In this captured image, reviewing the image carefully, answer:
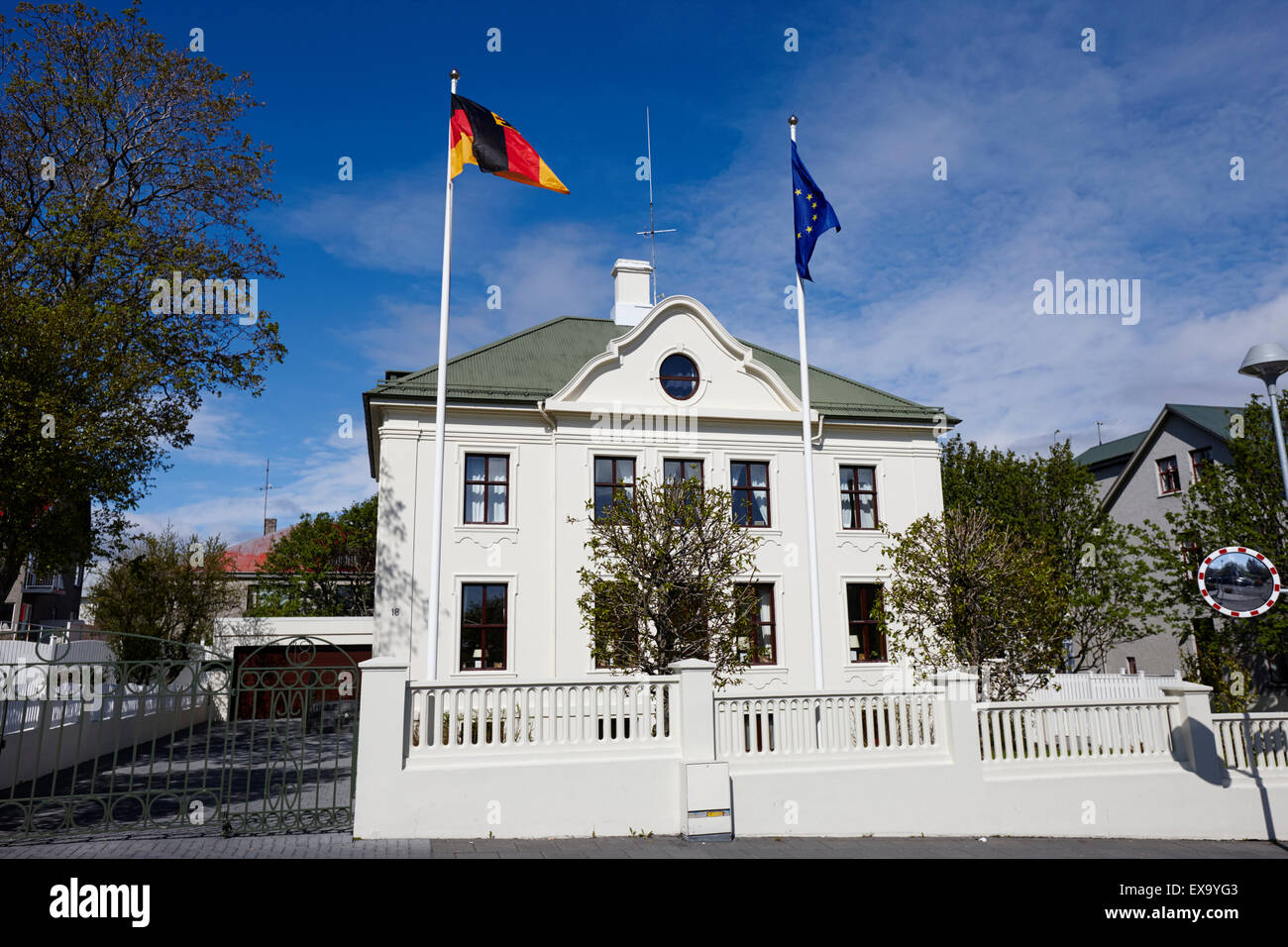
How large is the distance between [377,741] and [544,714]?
190cm

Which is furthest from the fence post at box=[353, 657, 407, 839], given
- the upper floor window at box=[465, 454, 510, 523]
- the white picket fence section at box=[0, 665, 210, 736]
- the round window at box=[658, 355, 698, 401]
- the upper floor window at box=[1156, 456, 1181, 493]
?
the upper floor window at box=[1156, 456, 1181, 493]

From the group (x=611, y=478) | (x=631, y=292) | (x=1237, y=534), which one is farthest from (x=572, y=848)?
(x=1237, y=534)

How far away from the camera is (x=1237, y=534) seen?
21766 millimetres

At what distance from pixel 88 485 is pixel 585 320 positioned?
562 inches

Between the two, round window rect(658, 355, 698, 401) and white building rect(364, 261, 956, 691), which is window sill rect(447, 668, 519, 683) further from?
round window rect(658, 355, 698, 401)

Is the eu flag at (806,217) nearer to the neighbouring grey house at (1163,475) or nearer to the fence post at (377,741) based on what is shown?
the fence post at (377,741)

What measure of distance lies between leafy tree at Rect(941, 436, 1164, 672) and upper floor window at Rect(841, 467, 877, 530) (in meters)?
6.74

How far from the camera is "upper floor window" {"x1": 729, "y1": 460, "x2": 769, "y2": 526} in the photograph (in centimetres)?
2167

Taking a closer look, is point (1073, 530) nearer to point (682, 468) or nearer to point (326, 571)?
point (682, 468)

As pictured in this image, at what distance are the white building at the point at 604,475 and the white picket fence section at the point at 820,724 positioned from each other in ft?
30.7

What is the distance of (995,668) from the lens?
1556 cm

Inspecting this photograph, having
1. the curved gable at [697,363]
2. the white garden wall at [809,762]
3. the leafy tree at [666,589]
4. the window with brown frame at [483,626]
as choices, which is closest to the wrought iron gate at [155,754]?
the white garden wall at [809,762]
